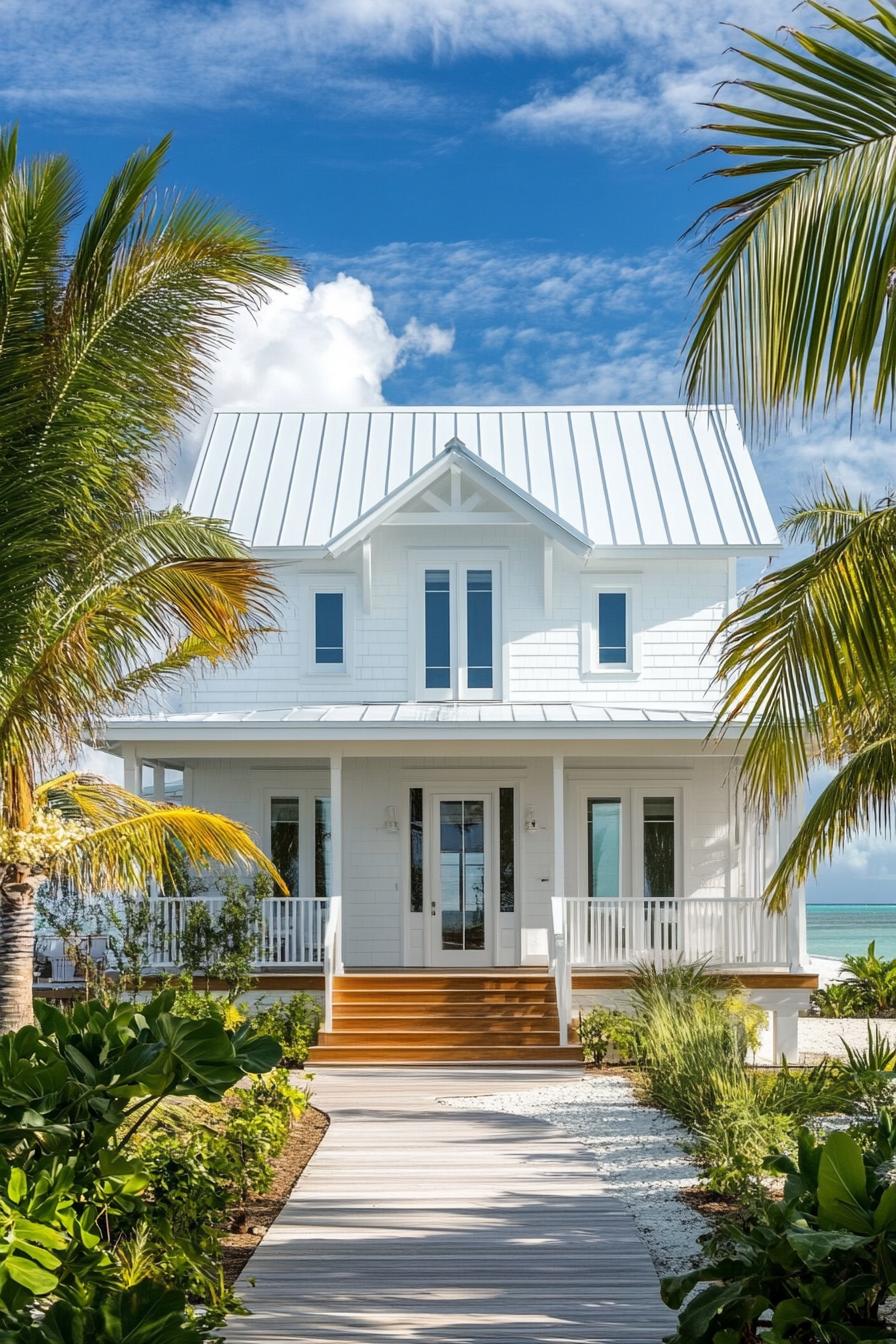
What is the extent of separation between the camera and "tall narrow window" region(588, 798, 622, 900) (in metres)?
18.4

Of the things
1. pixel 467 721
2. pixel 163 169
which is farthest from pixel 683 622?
pixel 163 169

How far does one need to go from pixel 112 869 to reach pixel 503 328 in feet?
68.3

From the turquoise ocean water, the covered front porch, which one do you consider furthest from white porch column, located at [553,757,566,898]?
the turquoise ocean water

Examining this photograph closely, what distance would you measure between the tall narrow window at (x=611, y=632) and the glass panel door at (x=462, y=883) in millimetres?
2631

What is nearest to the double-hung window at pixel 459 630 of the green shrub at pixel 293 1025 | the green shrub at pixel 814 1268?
the green shrub at pixel 293 1025

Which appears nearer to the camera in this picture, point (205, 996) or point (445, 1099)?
point (445, 1099)

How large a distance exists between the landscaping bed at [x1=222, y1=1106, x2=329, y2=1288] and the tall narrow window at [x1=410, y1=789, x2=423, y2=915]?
674 cm

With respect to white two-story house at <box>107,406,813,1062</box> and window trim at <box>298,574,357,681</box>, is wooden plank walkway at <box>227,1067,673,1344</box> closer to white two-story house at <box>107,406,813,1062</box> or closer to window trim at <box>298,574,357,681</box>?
white two-story house at <box>107,406,813,1062</box>

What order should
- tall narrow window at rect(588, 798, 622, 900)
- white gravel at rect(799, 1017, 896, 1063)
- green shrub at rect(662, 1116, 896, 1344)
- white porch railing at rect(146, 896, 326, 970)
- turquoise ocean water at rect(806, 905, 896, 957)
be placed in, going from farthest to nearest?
turquoise ocean water at rect(806, 905, 896, 957)
tall narrow window at rect(588, 798, 622, 900)
white gravel at rect(799, 1017, 896, 1063)
white porch railing at rect(146, 896, 326, 970)
green shrub at rect(662, 1116, 896, 1344)

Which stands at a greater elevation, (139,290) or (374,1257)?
(139,290)

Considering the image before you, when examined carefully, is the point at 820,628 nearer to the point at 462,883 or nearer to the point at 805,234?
the point at 805,234

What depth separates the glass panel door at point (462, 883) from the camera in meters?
18.2

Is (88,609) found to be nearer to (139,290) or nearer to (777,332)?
(139,290)

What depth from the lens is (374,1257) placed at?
23.6ft
